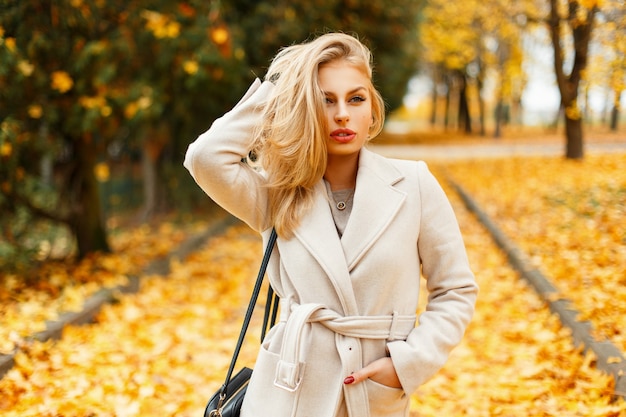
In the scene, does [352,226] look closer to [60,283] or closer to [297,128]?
[297,128]

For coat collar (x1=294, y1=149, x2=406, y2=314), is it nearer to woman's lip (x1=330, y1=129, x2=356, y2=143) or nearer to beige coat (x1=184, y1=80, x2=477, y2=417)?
beige coat (x1=184, y1=80, x2=477, y2=417)

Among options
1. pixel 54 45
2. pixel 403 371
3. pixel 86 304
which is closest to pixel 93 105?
pixel 54 45

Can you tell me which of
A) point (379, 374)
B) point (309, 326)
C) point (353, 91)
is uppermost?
point (353, 91)

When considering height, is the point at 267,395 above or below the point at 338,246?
below

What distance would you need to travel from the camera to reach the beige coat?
1891mm

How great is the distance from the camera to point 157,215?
12.0 metres

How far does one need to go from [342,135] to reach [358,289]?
1.59 feet

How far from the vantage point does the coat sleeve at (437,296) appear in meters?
1.88

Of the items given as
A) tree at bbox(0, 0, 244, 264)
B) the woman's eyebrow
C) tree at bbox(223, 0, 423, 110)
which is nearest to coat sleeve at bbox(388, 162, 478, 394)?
the woman's eyebrow

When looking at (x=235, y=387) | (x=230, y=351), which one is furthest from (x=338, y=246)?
(x=230, y=351)

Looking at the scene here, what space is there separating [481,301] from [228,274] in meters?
3.03

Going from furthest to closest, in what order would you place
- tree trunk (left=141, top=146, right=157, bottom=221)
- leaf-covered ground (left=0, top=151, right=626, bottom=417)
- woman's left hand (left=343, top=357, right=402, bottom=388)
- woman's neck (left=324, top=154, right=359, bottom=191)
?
tree trunk (left=141, top=146, right=157, bottom=221) < leaf-covered ground (left=0, top=151, right=626, bottom=417) < woman's neck (left=324, top=154, right=359, bottom=191) < woman's left hand (left=343, top=357, right=402, bottom=388)

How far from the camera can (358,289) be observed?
1911 mm

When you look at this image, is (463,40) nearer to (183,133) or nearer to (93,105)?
(183,133)
